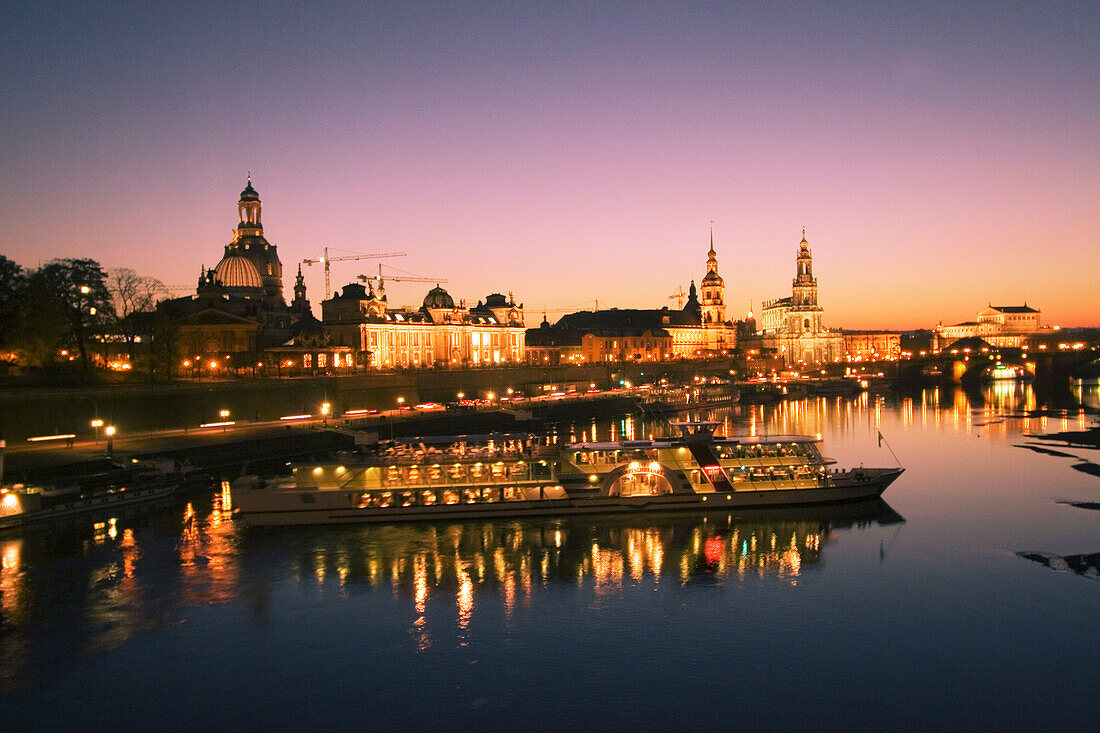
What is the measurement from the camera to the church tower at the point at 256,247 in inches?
5699

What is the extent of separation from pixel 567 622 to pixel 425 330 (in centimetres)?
10406

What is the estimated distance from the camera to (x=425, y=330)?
412ft

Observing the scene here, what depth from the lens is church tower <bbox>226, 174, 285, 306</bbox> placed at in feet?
475

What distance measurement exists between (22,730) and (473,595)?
39.3 feet

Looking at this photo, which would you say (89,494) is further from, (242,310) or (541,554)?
(242,310)

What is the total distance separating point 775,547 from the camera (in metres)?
31.8

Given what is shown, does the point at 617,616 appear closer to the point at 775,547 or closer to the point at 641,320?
the point at 775,547

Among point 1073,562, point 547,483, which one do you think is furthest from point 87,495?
point 1073,562

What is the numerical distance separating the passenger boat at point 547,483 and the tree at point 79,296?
123 feet

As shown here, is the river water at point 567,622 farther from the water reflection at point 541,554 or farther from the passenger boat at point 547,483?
the passenger boat at point 547,483

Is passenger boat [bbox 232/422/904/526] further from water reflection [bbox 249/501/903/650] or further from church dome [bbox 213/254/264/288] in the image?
church dome [bbox 213/254/264/288]

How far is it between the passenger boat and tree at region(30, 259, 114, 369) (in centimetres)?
3739

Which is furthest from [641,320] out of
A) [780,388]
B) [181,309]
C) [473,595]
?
[473,595]

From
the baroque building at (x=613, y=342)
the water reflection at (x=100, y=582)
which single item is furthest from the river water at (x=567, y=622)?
the baroque building at (x=613, y=342)
